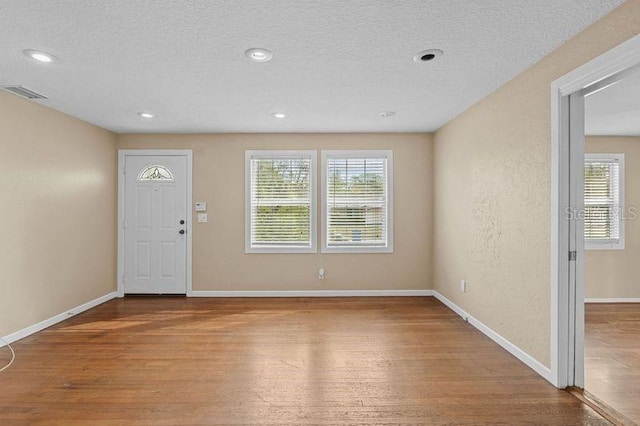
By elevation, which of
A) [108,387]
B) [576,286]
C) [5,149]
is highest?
[5,149]

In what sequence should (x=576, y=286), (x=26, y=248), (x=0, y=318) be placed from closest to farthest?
(x=576, y=286) → (x=0, y=318) → (x=26, y=248)

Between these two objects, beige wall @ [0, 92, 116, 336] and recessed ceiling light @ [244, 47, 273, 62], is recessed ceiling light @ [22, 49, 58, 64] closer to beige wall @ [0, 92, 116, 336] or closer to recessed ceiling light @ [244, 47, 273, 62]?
beige wall @ [0, 92, 116, 336]

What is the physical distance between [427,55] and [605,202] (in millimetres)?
3766

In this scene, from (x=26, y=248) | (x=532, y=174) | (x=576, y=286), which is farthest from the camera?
(x=26, y=248)

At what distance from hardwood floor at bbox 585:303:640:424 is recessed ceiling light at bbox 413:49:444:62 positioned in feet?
8.92

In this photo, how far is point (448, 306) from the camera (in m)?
4.54

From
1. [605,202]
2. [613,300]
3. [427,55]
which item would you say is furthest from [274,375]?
[605,202]

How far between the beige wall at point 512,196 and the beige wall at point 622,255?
1951 millimetres

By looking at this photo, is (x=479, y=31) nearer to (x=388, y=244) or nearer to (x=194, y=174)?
(x=388, y=244)

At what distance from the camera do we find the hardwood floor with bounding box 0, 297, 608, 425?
217cm

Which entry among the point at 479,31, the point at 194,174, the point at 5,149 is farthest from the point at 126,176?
the point at 479,31

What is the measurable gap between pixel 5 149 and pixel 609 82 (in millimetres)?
5145

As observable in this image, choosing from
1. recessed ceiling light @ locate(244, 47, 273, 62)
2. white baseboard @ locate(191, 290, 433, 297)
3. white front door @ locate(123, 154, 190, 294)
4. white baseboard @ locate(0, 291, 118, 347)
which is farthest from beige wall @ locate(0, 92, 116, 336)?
recessed ceiling light @ locate(244, 47, 273, 62)

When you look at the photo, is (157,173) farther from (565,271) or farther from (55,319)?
(565,271)
